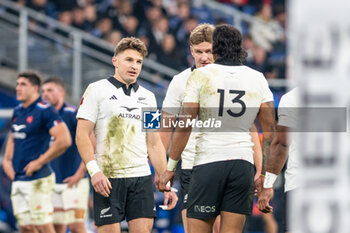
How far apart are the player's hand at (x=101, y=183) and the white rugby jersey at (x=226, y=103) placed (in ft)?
2.87

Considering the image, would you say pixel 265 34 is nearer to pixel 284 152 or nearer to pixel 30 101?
pixel 30 101

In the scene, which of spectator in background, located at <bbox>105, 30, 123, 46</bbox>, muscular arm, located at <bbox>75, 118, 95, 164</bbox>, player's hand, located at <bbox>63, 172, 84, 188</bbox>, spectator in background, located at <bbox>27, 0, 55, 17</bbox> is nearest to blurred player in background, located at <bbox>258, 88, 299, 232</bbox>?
muscular arm, located at <bbox>75, 118, 95, 164</bbox>

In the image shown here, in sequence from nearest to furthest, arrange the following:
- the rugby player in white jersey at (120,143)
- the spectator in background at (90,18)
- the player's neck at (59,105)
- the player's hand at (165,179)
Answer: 1. the player's hand at (165,179)
2. the rugby player in white jersey at (120,143)
3. the player's neck at (59,105)
4. the spectator in background at (90,18)

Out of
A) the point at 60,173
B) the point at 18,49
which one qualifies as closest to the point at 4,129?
the point at 18,49

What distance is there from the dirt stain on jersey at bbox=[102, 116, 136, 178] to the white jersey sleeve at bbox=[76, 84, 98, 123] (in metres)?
0.17

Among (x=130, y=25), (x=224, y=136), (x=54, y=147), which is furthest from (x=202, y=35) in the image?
(x=130, y=25)

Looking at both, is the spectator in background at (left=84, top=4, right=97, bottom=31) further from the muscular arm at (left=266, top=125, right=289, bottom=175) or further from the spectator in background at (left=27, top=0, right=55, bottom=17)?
the muscular arm at (left=266, top=125, right=289, bottom=175)

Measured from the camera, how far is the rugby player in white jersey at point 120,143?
21.2 ft

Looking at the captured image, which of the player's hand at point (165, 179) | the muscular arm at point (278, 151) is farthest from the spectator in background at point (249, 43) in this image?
the player's hand at point (165, 179)

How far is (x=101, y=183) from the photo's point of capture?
6.23 meters

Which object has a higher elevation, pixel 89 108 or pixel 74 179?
pixel 89 108

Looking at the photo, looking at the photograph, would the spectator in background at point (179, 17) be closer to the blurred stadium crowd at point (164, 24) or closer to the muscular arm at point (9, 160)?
the blurred stadium crowd at point (164, 24)

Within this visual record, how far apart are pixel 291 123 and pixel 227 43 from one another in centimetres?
87

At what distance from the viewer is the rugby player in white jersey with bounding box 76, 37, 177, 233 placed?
646cm
